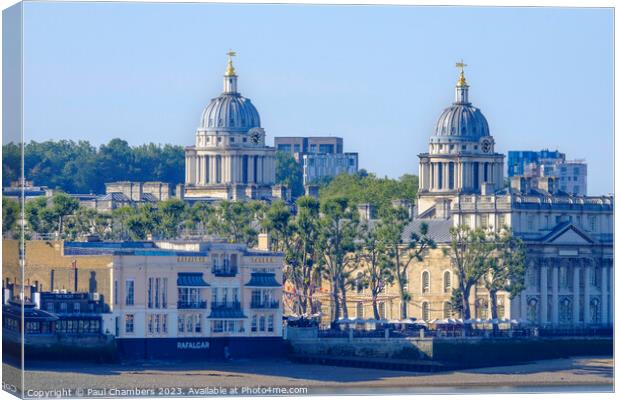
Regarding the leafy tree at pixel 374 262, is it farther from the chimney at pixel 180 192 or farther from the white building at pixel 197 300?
the chimney at pixel 180 192

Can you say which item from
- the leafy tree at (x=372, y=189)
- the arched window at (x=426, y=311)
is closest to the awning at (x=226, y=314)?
the arched window at (x=426, y=311)

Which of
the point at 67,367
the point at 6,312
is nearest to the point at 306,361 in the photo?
the point at 67,367

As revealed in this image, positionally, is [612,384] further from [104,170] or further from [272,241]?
[104,170]

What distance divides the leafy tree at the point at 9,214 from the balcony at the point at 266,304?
2107 cm

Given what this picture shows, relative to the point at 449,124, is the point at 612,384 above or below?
below

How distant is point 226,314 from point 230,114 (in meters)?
54.7

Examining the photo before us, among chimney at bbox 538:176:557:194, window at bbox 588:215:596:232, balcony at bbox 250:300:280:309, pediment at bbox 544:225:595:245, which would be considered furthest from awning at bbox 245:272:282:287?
chimney at bbox 538:176:557:194

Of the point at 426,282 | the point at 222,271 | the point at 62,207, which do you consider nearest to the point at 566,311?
the point at 426,282

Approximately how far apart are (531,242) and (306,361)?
2393 cm

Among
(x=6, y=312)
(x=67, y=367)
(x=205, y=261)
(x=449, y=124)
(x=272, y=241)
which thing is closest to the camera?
(x=6, y=312)

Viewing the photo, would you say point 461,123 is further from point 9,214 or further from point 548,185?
point 9,214

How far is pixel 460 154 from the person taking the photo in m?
171

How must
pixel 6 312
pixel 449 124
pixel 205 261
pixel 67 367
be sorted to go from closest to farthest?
pixel 6 312
pixel 67 367
pixel 205 261
pixel 449 124

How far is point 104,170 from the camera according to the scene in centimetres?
18225
